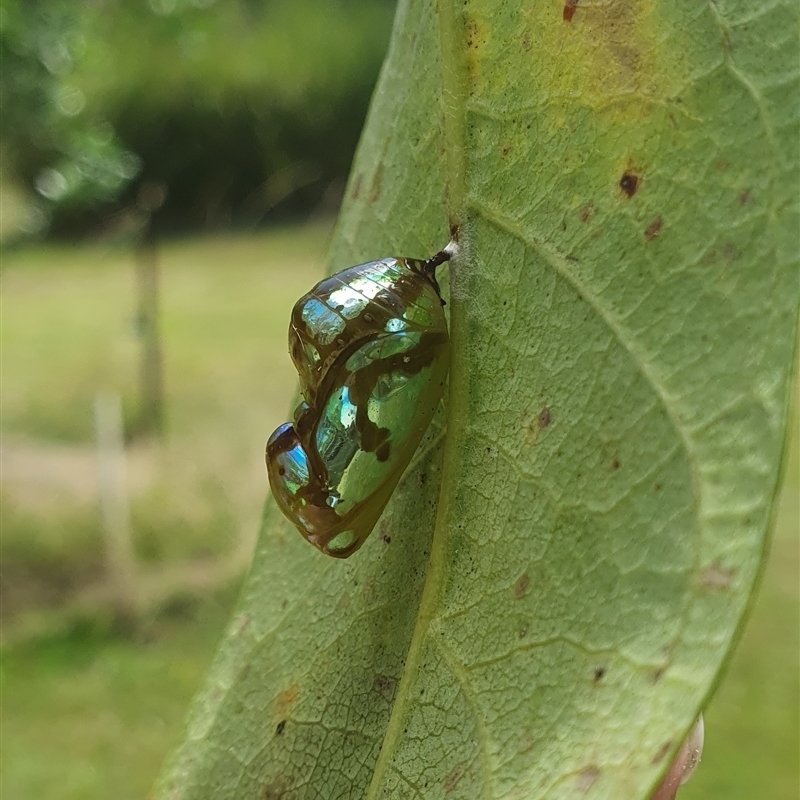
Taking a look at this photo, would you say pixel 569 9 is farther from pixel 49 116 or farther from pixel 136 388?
pixel 136 388

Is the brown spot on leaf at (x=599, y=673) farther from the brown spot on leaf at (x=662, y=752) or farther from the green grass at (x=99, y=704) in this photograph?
the green grass at (x=99, y=704)

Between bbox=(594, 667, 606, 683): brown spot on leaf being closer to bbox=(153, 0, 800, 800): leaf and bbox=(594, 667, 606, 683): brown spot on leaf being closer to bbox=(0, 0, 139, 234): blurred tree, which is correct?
bbox=(153, 0, 800, 800): leaf

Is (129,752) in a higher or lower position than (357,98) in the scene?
lower

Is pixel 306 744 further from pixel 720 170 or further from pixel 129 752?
pixel 129 752

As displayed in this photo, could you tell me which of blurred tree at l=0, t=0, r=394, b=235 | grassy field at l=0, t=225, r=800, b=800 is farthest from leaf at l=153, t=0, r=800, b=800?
blurred tree at l=0, t=0, r=394, b=235

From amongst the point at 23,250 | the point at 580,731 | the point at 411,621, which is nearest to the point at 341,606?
the point at 411,621

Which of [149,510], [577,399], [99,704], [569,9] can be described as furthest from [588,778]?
[149,510]
